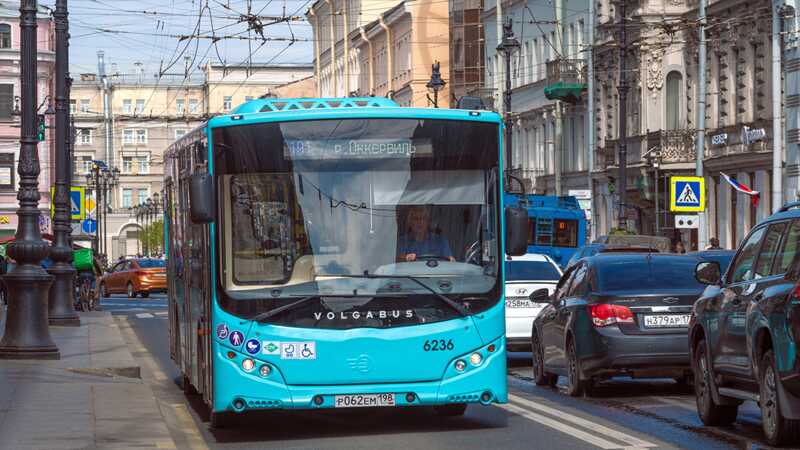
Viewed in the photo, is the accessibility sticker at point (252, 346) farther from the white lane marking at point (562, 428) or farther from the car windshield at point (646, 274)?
the car windshield at point (646, 274)

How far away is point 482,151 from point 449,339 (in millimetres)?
1542

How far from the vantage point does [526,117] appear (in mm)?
75188

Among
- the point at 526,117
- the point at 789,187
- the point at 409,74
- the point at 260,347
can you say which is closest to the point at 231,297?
the point at 260,347

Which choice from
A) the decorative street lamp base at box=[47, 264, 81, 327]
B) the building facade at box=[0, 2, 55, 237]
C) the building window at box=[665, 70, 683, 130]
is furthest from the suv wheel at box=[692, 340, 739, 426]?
the building facade at box=[0, 2, 55, 237]

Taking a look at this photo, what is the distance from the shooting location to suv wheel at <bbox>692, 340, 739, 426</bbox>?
14203 millimetres

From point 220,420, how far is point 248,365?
1.15 m

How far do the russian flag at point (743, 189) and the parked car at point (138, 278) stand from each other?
21.2 m

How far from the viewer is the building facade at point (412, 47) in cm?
9456

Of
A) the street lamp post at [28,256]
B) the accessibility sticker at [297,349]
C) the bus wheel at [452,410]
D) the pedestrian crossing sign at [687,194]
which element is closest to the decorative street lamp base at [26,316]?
the street lamp post at [28,256]

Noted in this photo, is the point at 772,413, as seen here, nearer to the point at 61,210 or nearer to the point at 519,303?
the point at 519,303

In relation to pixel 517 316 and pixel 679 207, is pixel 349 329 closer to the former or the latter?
pixel 517 316

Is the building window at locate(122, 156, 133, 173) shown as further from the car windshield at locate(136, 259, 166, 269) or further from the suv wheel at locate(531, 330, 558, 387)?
the suv wheel at locate(531, 330, 558, 387)

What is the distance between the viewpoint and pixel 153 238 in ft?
446

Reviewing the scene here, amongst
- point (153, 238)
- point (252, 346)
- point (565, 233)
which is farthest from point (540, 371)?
point (153, 238)
